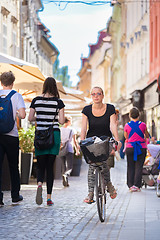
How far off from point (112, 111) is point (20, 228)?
2.26 m

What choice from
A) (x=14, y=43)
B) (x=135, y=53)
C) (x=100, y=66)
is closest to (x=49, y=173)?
(x=14, y=43)

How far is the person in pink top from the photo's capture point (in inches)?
523

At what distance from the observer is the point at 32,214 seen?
8.73m

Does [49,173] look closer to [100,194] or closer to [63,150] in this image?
[100,194]

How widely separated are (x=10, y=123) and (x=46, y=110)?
0.65m

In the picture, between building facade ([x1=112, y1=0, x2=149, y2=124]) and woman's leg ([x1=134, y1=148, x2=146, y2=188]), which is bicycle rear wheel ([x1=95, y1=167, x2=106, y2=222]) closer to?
woman's leg ([x1=134, y1=148, x2=146, y2=188])

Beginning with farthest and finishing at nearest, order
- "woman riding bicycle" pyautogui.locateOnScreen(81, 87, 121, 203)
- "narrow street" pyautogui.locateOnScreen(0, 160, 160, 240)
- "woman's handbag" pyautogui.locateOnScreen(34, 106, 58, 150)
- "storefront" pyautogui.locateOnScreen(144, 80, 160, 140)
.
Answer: "storefront" pyautogui.locateOnScreen(144, 80, 160, 140), "woman's handbag" pyautogui.locateOnScreen(34, 106, 58, 150), "woman riding bicycle" pyautogui.locateOnScreen(81, 87, 121, 203), "narrow street" pyautogui.locateOnScreen(0, 160, 160, 240)

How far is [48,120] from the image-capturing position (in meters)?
9.82

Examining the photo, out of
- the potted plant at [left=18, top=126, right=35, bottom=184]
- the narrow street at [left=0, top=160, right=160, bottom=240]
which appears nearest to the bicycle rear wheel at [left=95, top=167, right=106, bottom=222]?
the narrow street at [left=0, top=160, right=160, bottom=240]

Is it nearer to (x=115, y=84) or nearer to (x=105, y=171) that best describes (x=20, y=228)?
(x=105, y=171)

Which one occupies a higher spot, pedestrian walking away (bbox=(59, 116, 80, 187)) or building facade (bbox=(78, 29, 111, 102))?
building facade (bbox=(78, 29, 111, 102))

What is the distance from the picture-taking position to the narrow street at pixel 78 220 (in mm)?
7027

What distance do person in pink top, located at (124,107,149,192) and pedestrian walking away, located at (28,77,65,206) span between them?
372cm

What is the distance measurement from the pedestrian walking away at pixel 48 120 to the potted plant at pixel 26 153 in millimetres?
4880
